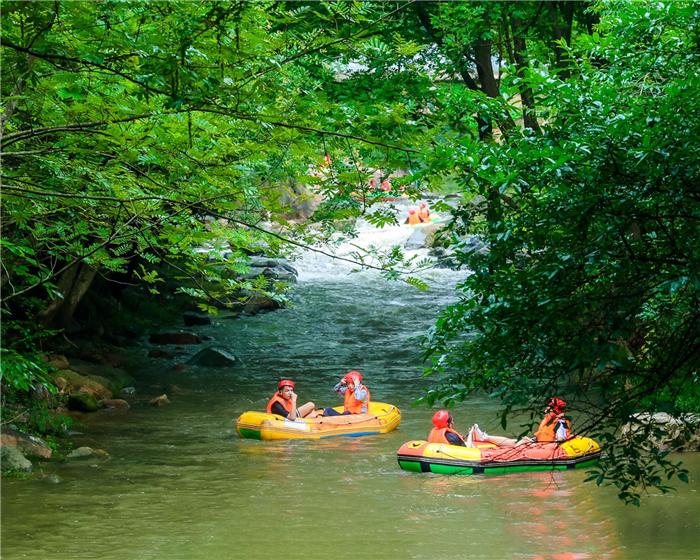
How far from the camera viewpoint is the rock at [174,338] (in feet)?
62.8

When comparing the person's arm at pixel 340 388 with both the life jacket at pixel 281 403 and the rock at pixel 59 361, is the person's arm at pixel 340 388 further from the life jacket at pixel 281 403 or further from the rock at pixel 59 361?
the rock at pixel 59 361

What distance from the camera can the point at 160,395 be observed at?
48.3ft

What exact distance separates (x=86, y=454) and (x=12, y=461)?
1.25m

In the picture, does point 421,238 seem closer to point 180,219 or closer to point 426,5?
point 426,5

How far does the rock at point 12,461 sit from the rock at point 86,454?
839 millimetres

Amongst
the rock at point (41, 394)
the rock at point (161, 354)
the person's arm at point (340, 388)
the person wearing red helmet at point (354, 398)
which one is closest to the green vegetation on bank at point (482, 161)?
the rock at point (41, 394)

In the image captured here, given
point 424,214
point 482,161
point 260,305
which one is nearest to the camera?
point 482,161

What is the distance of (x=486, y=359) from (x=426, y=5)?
950 cm

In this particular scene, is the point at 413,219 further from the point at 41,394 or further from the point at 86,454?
the point at 86,454

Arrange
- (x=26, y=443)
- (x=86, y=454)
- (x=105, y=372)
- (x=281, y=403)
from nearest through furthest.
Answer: (x=26, y=443) < (x=86, y=454) < (x=281, y=403) < (x=105, y=372)

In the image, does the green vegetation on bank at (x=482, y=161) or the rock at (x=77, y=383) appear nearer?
the green vegetation on bank at (x=482, y=161)

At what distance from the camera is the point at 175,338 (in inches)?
757

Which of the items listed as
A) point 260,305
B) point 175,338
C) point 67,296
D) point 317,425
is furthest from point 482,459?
point 260,305

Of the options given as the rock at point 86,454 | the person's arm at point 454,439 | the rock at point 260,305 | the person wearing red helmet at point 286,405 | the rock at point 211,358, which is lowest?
the rock at point 86,454
